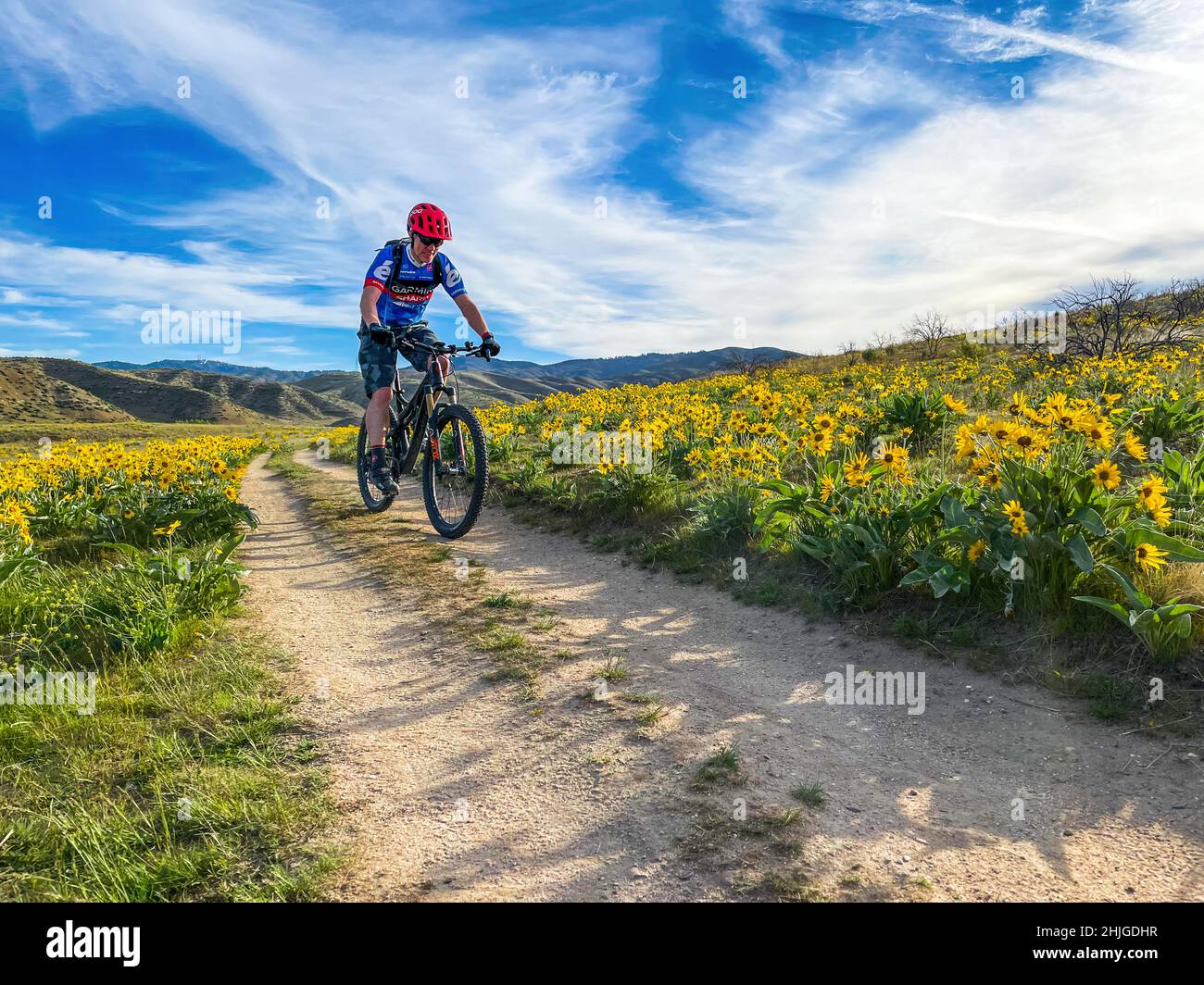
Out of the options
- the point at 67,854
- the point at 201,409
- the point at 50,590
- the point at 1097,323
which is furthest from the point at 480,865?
the point at 201,409

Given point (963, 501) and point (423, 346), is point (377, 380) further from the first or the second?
point (963, 501)

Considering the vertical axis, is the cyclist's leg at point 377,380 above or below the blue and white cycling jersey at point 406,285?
below

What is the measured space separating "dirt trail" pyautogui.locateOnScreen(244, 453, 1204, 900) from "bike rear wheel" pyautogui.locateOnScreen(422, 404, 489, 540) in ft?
8.45

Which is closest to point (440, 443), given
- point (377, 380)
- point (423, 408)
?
point (423, 408)

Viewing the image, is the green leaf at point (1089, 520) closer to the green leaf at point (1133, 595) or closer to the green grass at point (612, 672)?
the green leaf at point (1133, 595)

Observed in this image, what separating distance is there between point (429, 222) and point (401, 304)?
1002 mm

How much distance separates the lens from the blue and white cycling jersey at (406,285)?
25.0 ft

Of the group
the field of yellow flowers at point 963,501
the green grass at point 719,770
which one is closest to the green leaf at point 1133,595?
the field of yellow flowers at point 963,501

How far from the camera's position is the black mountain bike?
24.8 feet

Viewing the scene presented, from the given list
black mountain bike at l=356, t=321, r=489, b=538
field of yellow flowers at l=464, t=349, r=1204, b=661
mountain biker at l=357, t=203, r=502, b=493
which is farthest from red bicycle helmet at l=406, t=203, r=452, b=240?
field of yellow flowers at l=464, t=349, r=1204, b=661

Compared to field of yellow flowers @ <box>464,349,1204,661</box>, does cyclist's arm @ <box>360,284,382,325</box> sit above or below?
above

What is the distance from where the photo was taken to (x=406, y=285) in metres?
7.75

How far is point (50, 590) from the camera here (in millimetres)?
5137

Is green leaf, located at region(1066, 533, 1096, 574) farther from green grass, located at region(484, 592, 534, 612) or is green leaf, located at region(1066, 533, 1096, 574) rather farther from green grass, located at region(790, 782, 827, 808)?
green grass, located at region(484, 592, 534, 612)
